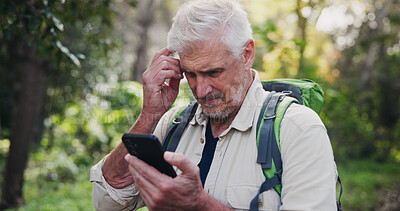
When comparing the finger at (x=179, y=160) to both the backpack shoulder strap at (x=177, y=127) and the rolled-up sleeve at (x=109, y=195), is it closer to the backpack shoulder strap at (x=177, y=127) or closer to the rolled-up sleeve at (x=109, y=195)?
the backpack shoulder strap at (x=177, y=127)

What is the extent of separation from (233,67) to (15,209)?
5887 millimetres

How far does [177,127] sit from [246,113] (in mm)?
415

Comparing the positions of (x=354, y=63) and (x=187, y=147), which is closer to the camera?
(x=187, y=147)

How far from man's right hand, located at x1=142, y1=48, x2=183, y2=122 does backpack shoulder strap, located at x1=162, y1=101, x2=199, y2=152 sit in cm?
9

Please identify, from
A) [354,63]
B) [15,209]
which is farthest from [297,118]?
[354,63]

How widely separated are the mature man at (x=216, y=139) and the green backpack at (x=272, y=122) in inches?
1.3

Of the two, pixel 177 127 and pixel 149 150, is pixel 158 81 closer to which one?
pixel 177 127

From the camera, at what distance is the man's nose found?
6.70 ft

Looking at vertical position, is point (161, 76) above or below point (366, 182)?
above

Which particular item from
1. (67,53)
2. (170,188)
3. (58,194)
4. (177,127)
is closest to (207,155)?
(177,127)

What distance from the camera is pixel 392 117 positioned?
509 inches

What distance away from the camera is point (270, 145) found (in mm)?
1759

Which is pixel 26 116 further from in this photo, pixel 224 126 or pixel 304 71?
pixel 224 126

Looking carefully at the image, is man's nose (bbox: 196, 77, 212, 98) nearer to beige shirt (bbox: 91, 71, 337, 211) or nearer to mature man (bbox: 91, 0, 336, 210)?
mature man (bbox: 91, 0, 336, 210)
